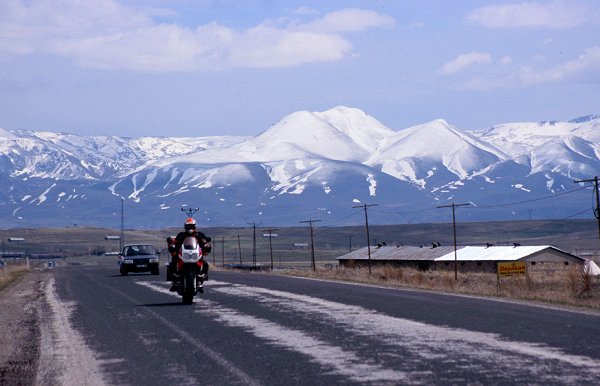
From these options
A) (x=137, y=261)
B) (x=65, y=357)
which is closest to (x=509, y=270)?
(x=137, y=261)

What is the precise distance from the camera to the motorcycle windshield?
2570 centimetres

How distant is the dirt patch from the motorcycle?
3.40m

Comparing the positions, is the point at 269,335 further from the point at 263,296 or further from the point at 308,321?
the point at 263,296

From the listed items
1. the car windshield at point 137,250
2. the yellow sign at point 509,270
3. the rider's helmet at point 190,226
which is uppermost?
the car windshield at point 137,250

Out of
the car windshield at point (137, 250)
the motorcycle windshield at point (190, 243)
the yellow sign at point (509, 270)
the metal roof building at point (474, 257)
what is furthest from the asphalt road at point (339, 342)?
the metal roof building at point (474, 257)

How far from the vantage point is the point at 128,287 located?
37.7 metres

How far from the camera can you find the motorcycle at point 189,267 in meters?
25.7

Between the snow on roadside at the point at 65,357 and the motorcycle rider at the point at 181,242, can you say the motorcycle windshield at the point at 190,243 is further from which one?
the snow on roadside at the point at 65,357

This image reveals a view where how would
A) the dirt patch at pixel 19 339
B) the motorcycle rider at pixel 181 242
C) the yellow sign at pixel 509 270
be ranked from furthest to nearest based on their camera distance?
the yellow sign at pixel 509 270 < the motorcycle rider at pixel 181 242 < the dirt patch at pixel 19 339

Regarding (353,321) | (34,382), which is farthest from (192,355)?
(353,321)

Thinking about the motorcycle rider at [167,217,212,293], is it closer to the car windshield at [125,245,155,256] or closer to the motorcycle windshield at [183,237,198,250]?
the motorcycle windshield at [183,237,198,250]

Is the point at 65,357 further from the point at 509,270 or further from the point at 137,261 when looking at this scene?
the point at 137,261

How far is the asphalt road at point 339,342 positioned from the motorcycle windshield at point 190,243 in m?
1.37

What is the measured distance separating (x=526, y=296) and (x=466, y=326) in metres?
11.5
